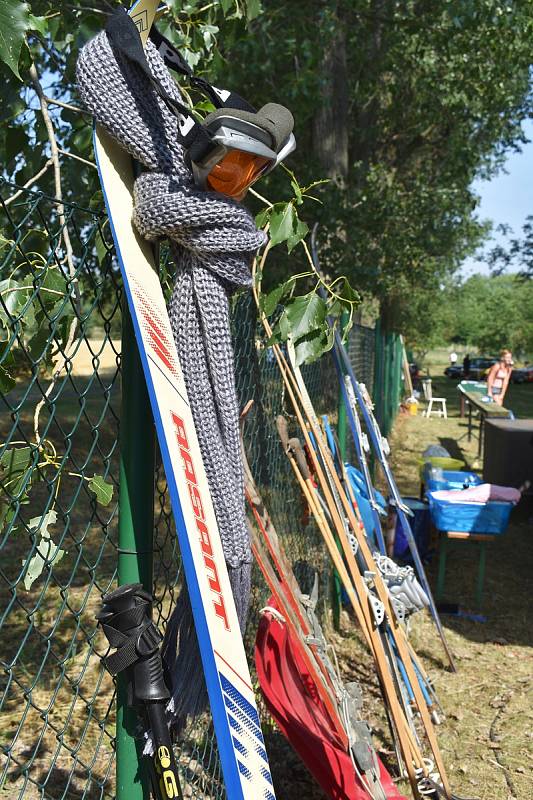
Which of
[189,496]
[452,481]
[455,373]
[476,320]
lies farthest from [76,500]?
[476,320]

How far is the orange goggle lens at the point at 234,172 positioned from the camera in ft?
4.24

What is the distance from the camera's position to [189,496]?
1.20 m

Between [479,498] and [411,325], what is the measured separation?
88.3ft

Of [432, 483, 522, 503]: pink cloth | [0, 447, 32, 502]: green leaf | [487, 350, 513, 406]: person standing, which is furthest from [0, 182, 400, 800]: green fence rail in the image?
[487, 350, 513, 406]: person standing

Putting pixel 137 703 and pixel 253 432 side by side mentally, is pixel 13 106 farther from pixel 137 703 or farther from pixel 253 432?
pixel 137 703

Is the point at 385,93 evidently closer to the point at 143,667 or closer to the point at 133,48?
the point at 133,48

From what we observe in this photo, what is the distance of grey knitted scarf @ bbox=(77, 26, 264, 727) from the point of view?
1277 millimetres

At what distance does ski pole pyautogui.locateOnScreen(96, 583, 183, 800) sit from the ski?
0.16 metres

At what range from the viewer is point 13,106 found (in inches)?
90.9

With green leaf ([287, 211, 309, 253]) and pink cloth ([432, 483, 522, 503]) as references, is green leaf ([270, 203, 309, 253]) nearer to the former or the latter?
green leaf ([287, 211, 309, 253])

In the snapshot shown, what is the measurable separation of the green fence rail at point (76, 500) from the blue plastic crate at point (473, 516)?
0.97 m

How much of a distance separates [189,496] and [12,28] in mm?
1130

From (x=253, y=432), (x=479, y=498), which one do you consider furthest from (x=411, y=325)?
(x=253, y=432)

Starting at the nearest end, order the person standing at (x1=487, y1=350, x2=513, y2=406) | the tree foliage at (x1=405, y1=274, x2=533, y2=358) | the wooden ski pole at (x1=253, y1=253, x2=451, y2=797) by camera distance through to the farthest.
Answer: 1. the wooden ski pole at (x1=253, y1=253, x2=451, y2=797)
2. the person standing at (x1=487, y1=350, x2=513, y2=406)
3. the tree foliage at (x1=405, y1=274, x2=533, y2=358)
